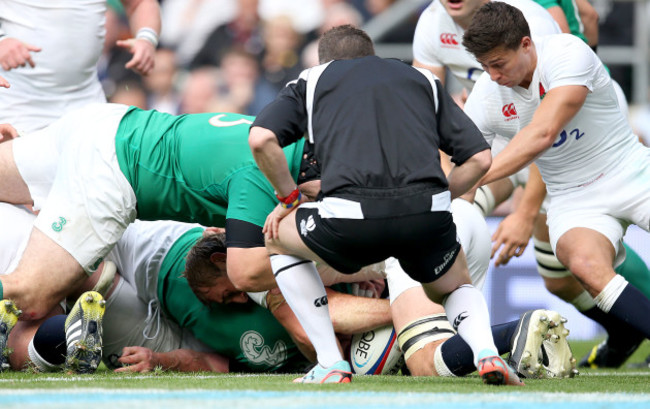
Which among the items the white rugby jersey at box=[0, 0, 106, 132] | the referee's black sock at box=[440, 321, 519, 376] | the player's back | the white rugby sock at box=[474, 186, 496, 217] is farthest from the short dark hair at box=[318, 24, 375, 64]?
the white rugby sock at box=[474, 186, 496, 217]

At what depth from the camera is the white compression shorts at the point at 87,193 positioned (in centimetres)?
448

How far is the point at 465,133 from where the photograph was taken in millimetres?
3674

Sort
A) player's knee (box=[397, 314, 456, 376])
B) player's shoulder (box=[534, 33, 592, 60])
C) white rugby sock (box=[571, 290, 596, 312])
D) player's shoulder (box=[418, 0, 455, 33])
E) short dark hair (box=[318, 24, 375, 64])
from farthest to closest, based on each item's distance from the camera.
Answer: player's shoulder (box=[418, 0, 455, 33]) < white rugby sock (box=[571, 290, 596, 312]) < player's shoulder (box=[534, 33, 592, 60]) < player's knee (box=[397, 314, 456, 376]) < short dark hair (box=[318, 24, 375, 64])

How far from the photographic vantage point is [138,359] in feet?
14.7

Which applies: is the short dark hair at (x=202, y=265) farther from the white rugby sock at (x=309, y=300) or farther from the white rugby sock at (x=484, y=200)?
the white rugby sock at (x=484, y=200)

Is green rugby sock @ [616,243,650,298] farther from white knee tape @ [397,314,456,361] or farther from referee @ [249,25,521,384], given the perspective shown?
referee @ [249,25,521,384]

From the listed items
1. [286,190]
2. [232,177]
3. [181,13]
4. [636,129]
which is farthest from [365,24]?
[286,190]

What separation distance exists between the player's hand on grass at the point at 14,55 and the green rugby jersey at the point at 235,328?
50.8 inches

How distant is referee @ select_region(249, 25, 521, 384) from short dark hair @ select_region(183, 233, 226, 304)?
0.99m

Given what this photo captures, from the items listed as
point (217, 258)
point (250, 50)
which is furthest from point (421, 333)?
point (250, 50)

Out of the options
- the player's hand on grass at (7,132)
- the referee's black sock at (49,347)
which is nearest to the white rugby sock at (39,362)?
the referee's black sock at (49,347)

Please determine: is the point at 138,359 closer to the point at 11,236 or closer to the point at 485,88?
the point at 11,236

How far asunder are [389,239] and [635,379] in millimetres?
1567

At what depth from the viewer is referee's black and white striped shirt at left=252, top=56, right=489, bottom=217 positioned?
3.45 metres
